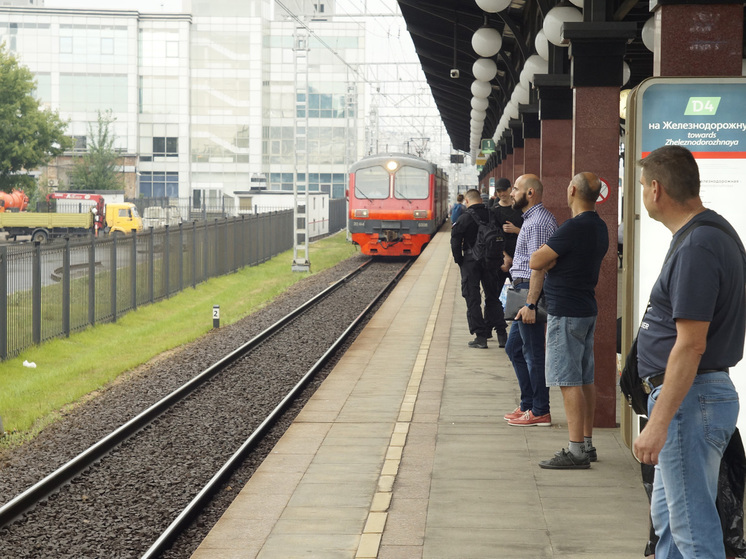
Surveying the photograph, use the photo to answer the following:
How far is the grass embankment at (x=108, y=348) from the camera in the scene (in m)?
12.4

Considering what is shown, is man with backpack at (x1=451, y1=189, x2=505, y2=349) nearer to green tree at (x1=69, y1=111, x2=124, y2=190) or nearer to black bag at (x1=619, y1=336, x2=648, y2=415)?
black bag at (x1=619, y1=336, x2=648, y2=415)

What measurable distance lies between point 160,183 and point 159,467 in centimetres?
7518

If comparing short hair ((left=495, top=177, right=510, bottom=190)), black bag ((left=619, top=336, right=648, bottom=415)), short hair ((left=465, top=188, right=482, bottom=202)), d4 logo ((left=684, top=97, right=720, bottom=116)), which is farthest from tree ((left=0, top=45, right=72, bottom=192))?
black bag ((left=619, top=336, right=648, bottom=415))

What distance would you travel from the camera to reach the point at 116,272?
21094 millimetres

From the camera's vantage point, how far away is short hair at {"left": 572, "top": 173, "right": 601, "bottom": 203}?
22.1ft

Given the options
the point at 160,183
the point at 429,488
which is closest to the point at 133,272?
the point at 429,488

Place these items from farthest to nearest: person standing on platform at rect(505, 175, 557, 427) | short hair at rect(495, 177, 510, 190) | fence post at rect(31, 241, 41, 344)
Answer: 1. fence post at rect(31, 241, 41, 344)
2. short hair at rect(495, 177, 510, 190)
3. person standing on platform at rect(505, 175, 557, 427)

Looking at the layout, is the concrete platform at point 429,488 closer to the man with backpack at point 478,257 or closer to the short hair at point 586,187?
the short hair at point 586,187

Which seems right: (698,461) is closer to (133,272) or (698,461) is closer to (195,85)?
(133,272)

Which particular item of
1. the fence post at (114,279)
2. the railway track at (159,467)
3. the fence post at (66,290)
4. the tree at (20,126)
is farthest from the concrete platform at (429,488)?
the tree at (20,126)

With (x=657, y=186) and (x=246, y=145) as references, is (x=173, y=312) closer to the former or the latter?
(x=657, y=186)

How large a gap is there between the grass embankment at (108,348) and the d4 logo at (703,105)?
7.08 metres

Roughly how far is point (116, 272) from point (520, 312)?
14609 millimetres

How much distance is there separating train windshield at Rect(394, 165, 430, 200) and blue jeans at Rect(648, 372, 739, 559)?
98.6 ft
